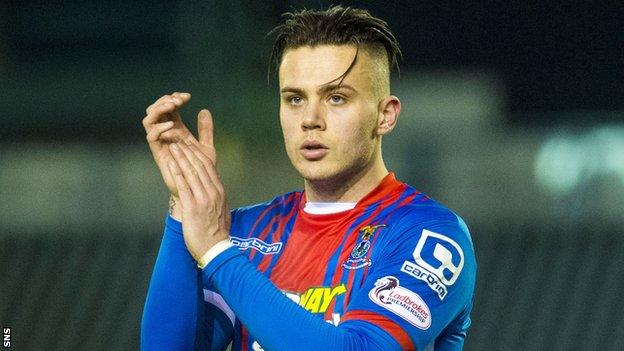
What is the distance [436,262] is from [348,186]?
40 centimetres

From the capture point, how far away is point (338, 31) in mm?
2691

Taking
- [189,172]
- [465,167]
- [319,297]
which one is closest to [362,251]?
[319,297]

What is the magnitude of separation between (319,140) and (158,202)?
119 inches

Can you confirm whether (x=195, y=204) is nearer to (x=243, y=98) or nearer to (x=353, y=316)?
(x=353, y=316)

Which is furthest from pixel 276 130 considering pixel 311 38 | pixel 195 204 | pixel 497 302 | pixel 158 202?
pixel 195 204

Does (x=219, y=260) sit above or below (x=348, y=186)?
below

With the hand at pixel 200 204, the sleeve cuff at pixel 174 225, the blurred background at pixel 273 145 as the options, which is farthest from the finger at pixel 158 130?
the blurred background at pixel 273 145

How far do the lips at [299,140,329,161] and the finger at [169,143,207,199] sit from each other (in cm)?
33

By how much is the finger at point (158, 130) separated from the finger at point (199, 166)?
60 mm

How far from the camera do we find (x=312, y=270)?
2611mm

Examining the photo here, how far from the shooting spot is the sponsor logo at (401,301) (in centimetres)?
231

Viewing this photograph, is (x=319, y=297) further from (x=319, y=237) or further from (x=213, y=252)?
(x=213, y=252)

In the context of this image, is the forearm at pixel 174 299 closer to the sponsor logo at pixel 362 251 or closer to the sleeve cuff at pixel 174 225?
the sleeve cuff at pixel 174 225

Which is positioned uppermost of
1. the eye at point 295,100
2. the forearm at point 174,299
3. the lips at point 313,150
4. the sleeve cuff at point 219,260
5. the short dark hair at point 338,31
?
the short dark hair at point 338,31
